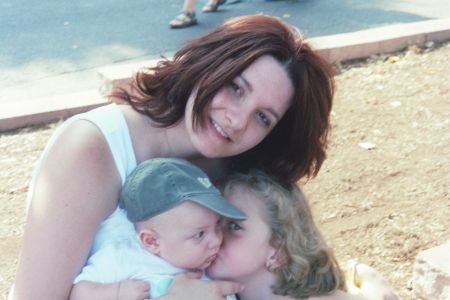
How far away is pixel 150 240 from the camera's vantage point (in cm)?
194

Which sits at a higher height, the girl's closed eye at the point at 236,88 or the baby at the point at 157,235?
the girl's closed eye at the point at 236,88

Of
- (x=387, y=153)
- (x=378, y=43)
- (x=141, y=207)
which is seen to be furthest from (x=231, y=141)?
(x=378, y=43)

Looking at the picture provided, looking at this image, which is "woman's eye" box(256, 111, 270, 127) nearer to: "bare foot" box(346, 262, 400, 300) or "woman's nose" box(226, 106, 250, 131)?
"woman's nose" box(226, 106, 250, 131)

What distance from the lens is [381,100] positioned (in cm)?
484

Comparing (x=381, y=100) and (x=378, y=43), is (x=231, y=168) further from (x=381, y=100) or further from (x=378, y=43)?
(x=378, y=43)

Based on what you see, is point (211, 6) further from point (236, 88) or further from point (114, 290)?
point (114, 290)

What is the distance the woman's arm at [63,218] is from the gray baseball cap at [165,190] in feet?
0.32

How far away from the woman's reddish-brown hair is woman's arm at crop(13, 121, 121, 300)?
0.93 ft

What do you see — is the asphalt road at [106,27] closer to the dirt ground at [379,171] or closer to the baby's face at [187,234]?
the dirt ground at [379,171]

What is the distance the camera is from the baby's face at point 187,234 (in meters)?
1.90

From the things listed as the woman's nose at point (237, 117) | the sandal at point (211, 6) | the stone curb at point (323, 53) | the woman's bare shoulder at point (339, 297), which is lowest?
the sandal at point (211, 6)

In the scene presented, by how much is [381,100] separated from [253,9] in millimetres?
2812

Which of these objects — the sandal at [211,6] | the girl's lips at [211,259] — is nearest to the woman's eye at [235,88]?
the girl's lips at [211,259]

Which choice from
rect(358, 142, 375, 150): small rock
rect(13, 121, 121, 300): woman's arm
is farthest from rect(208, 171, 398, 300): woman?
rect(358, 142, 375, 150): small rock
